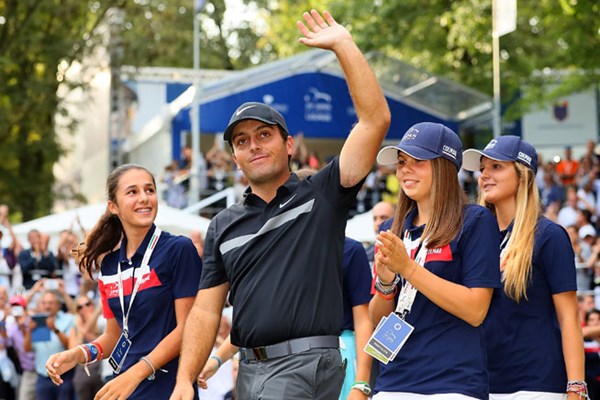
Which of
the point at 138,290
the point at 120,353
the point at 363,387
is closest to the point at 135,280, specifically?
the point at 138,290

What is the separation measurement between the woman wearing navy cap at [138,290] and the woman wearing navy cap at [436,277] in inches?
45.2

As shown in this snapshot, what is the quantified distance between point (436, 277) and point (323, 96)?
94.8 ft

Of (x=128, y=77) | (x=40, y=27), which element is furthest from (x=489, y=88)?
(x=40, y=27)

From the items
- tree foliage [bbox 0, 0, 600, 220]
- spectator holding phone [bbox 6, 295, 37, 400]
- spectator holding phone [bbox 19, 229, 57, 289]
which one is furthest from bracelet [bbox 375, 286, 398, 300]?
tree foliage [bbox 0, 0, 600, 220]

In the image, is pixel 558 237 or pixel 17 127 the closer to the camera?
pixel 558 237

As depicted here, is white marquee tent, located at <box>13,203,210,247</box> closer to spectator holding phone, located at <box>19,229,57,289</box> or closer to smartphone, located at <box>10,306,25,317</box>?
spectator holding phone, located at <box>19,229,57,289</box>

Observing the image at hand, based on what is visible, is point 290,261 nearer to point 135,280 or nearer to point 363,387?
point 363,387

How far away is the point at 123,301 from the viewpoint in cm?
572

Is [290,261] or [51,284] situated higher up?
[290,261]

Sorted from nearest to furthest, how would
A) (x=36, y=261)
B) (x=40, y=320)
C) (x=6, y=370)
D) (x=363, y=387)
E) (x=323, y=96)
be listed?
1. (x=363, y=387)
2. (x=40, y=320)
3. (x=6, y=370)
4. (x=36, y=261)
5. (x=323, y=96)

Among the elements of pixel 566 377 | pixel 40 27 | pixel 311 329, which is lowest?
pixel 566 377

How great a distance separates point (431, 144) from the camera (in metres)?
5.00

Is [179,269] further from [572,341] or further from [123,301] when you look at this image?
[572,341]

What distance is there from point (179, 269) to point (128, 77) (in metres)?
29.4
